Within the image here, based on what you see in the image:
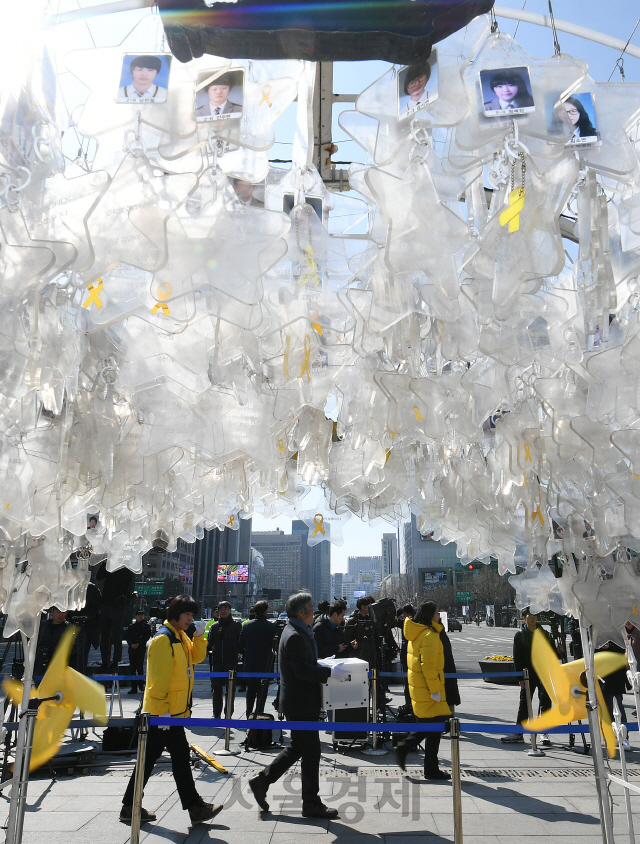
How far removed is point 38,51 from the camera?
166 centimetres

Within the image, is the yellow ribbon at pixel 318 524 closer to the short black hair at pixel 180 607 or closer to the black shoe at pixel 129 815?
the short black hair at pixel 180 607

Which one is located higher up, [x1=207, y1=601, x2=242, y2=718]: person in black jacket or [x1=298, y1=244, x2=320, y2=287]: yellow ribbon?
[x1=298, y1=244, x2=320, y2=287]: yellow ribbon

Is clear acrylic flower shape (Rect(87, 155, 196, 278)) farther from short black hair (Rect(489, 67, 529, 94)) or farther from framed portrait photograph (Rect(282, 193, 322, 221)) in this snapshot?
short black hair (Rect(489, 67, 529, 94))

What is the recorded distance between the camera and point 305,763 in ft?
13.8

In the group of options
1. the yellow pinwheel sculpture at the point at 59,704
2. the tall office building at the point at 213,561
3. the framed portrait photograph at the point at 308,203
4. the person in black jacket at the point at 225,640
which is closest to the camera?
the framed portrait photograph at the point at 308,203

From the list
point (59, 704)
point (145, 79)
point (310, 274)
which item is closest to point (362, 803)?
point (59, 704)

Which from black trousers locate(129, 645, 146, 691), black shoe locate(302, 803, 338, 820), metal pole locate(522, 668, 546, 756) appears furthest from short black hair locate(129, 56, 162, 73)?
black trousers locate(129, 645, 146, 691)

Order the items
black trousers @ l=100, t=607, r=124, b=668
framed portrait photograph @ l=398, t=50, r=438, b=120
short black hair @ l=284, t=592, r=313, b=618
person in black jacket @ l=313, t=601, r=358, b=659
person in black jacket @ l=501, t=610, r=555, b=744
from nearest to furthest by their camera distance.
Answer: framed portrait photograph @ l=398, t=50, r=438, b=120 → short black hair @ l=284, t=592, r=313, b=618 → person in black jacket @ l=501, t=610, r=555, b=744 → person in black jacket @ l=313, t=601, r=358, b=659 → black trousers @ l=100, t=607, r=124, b=668

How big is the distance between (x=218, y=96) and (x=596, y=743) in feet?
12.1

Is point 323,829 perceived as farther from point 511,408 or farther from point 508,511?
point 511,408

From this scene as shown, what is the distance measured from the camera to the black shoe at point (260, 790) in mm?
4191

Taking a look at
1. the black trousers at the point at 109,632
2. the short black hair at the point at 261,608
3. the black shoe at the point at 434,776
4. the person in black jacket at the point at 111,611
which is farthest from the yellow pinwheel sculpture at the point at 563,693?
the black trousers at the point at 109,632

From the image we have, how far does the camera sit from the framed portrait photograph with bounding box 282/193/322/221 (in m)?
2.22

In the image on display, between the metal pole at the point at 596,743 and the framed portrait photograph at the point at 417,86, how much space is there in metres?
3.24
